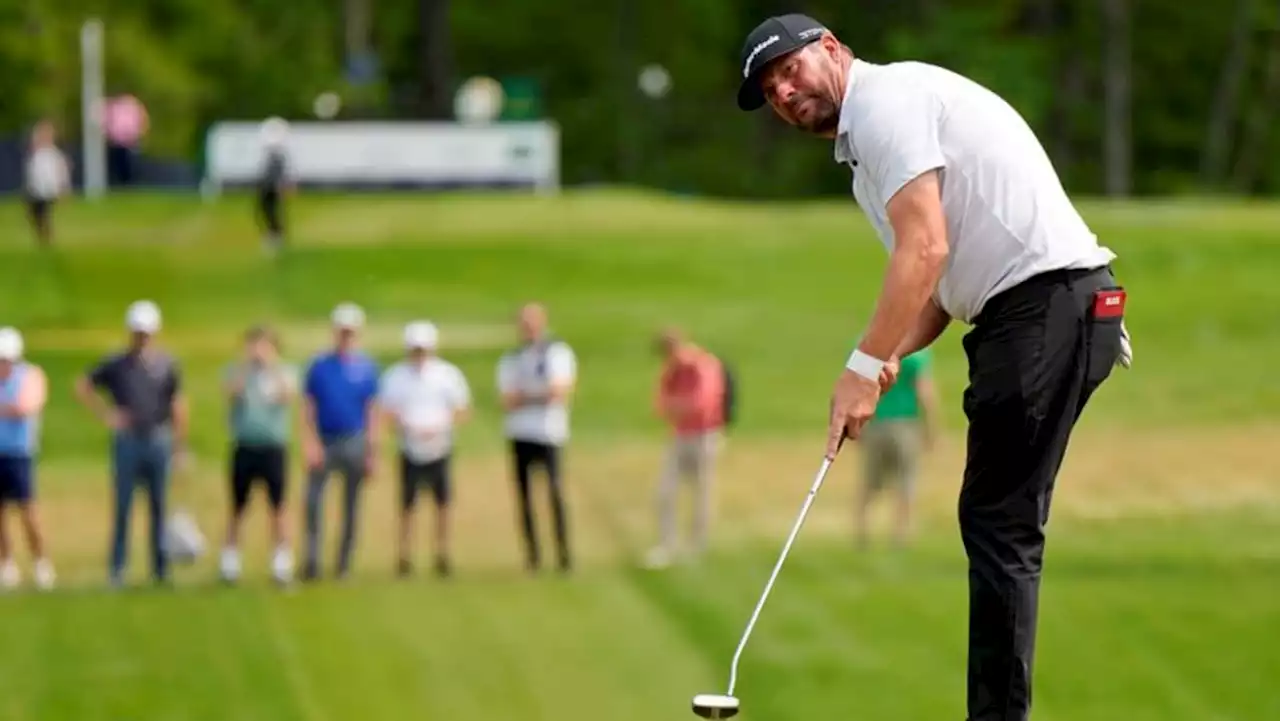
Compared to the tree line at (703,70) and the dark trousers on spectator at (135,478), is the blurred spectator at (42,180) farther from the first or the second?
the dark trousers on spectator at (135,478)

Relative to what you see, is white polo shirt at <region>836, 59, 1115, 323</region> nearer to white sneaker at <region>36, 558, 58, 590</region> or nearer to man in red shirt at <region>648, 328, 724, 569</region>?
man in red shirt at <region>648, 328, 724, 569</region>

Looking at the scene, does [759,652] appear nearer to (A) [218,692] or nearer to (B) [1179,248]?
(A) [218,692]

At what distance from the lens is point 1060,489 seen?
25484mm

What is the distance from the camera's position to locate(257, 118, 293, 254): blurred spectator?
40.9m

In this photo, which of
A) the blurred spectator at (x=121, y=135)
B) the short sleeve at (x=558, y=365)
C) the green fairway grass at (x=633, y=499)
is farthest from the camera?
the blurred spectator at (x=121, y=135)

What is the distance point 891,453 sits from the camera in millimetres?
20234

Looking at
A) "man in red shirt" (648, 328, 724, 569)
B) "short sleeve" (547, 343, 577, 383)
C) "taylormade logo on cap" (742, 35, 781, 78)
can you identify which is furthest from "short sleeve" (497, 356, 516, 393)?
"taylormade logo on cap" (742, 35, 781, 78)

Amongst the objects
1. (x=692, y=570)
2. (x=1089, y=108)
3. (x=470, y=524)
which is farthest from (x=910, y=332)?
(x=1089, y=108)

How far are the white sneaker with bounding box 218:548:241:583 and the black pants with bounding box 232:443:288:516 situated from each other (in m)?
0.37

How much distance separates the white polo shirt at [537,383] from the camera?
19.8 m

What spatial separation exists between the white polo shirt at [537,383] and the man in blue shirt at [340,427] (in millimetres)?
1095

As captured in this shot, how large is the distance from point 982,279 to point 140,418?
44.5 feet

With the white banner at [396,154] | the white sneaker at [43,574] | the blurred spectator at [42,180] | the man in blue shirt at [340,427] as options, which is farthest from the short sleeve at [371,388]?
the white banner at [396,154]

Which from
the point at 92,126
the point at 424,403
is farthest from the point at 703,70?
the point at 424,403
